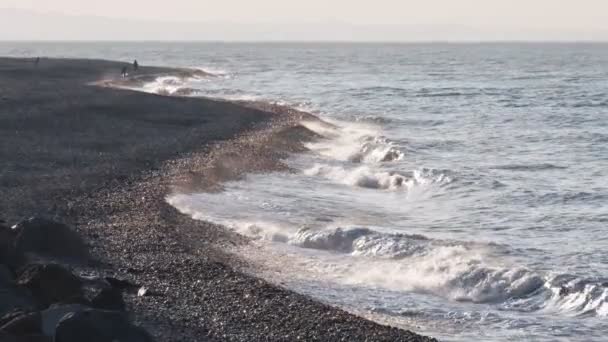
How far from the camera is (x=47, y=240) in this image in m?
15.5

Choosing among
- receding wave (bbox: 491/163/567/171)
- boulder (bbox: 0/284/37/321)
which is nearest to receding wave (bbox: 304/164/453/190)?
receding wave (bbox: 491/163/567/171)

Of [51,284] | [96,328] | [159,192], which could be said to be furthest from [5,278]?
[159,192]

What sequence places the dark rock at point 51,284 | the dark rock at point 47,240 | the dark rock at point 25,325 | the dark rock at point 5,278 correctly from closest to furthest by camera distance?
the dark rock at point 25,325
the dark rock at point 5,278
the dark rock at point 51,284
the dark rock at point 47,240

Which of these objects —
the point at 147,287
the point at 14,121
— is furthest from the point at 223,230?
the point at 14,121

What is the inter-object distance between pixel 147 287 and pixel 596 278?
8.26 metres

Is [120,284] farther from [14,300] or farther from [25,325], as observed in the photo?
[25,325]

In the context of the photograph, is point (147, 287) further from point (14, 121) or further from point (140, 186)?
point (14, 121)

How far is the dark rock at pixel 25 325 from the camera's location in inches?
403

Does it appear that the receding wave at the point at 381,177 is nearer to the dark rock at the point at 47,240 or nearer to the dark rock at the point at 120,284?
the dark rock at the point at 47,240

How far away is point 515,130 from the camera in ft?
151

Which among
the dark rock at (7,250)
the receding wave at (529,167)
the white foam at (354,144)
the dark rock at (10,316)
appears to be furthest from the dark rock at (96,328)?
the white foam at (354,144)

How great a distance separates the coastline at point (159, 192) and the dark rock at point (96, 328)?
1.65m

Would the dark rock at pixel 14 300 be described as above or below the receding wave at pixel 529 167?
above

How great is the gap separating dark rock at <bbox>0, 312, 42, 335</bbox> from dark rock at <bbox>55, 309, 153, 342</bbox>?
27 centimetres
